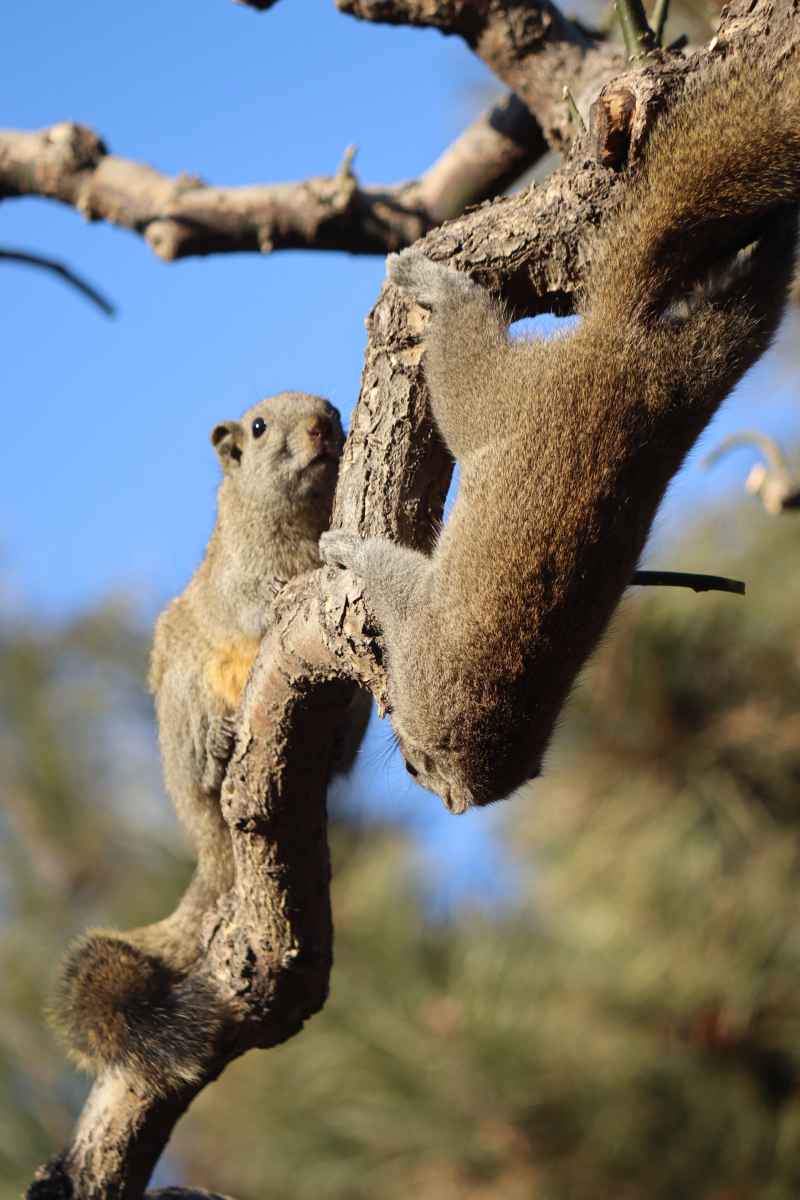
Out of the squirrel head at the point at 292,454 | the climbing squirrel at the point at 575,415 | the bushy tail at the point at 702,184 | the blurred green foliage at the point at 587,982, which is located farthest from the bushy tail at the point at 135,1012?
the blurred green foliage at the point at 587,982

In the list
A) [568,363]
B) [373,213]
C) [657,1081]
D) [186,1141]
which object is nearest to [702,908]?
[657,1081]

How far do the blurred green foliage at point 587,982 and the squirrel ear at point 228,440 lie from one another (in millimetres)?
3331

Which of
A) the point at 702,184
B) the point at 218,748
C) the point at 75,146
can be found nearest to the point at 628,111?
the point at 702,184

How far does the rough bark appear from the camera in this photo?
2.56 meters

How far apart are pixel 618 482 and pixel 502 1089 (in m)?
4.51

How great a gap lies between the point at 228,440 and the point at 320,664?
1615mm

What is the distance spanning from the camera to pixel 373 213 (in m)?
4.80

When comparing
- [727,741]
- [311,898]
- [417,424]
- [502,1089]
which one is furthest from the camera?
[727,741]

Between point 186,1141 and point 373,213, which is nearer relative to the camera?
point 373,213

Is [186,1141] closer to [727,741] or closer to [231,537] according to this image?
[727,741]

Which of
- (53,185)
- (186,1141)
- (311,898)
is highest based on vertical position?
(53,185)

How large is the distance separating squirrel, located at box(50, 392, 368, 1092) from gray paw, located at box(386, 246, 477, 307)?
3.98 feet

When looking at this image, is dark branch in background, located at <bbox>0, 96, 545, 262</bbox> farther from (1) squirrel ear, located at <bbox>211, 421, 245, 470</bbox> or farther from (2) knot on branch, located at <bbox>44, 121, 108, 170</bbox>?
(1) squirrel ear, located at <bbox>211, 421, 245, 470</bbox>

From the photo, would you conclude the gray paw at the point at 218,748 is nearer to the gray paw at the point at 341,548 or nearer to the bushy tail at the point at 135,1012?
the bushy tail at the point at 135,1012
